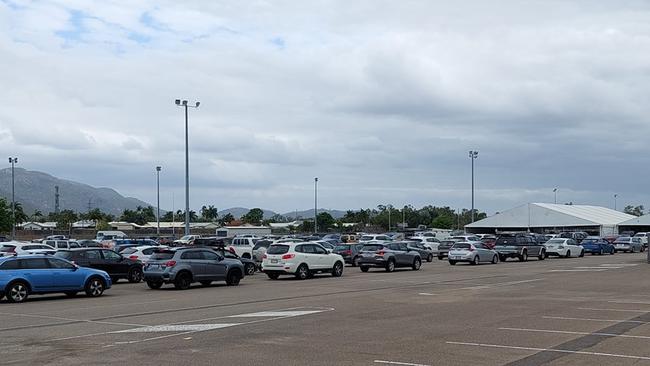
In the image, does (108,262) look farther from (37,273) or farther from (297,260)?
(297,260)

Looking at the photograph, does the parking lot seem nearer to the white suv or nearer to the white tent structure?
the white suv

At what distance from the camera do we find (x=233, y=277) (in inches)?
1211

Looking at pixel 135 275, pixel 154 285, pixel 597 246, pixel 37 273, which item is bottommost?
pixel 154 285

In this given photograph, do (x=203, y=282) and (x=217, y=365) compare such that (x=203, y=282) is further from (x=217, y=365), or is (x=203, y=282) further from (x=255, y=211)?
(x=255, y=211)

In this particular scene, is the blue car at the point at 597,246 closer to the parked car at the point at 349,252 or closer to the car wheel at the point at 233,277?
the parked car at the point at 349,252

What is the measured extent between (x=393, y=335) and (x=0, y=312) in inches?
440

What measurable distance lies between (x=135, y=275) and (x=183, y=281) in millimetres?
4814

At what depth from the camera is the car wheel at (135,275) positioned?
3272 centimetres

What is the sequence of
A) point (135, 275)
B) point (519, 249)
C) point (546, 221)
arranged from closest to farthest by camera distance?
point (135, 275)
point (519, 249)
point (546, 221)

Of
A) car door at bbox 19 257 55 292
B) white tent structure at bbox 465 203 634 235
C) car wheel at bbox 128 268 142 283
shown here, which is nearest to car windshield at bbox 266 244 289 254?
car wheel at bbox 128 268 142 283

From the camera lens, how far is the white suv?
33.9 meters

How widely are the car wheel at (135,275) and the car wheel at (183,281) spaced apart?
447 cm

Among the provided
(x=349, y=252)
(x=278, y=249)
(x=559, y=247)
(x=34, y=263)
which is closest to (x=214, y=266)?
(x=278, y=249)

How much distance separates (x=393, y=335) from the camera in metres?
15.2
